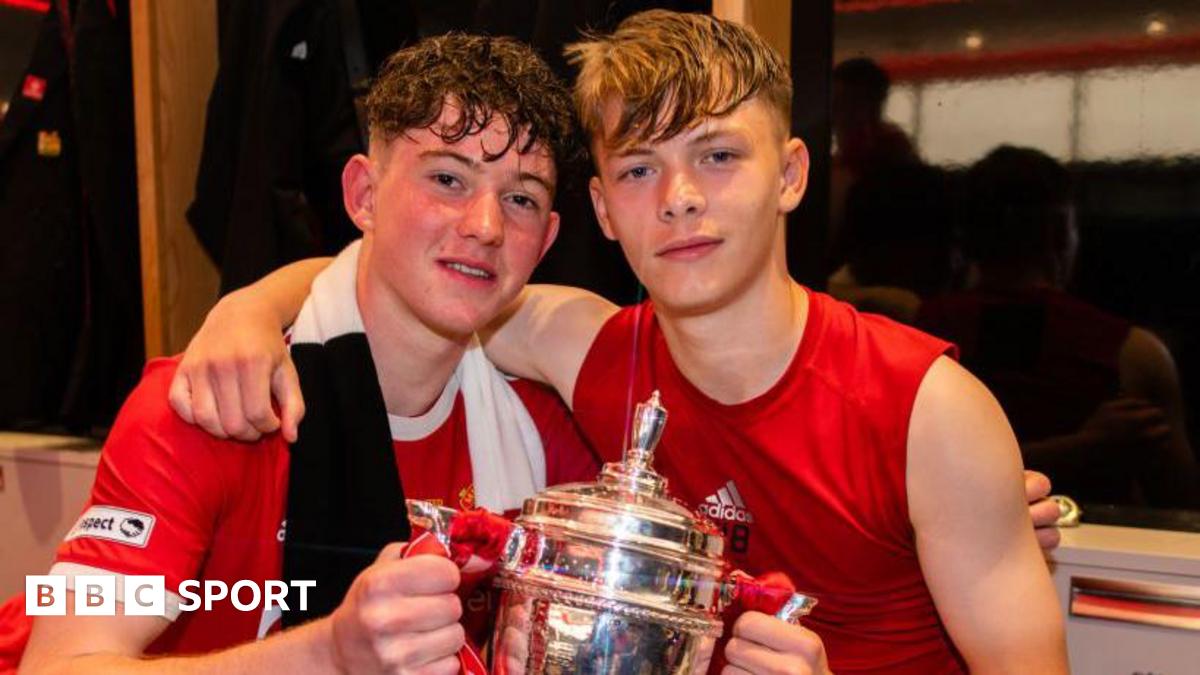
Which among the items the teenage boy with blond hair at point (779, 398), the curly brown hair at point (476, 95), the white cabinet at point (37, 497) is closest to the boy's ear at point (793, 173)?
the teenage boy with blond hair at point (779, 398)

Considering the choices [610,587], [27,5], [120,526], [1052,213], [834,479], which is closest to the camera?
[610,587]

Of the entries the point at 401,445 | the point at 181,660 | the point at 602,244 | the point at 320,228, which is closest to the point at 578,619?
the point at 181,660

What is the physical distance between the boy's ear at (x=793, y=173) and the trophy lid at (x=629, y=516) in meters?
0.46

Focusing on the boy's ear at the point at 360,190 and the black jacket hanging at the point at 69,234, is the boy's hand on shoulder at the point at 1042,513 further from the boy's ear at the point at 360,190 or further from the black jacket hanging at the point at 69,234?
the black jacket hanging at the point at 69,234

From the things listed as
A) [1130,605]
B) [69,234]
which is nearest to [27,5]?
[69,234]

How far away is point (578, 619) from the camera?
920 millimetres

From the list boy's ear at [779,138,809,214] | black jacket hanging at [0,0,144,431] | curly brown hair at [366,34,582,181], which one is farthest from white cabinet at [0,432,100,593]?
boy's ear at [779,138,809,214]

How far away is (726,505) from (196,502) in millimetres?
575

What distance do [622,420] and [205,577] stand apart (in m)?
0.50

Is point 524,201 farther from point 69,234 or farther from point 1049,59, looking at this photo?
point 69,234

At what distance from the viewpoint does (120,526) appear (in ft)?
3.77

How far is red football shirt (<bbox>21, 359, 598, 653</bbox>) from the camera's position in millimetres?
1150

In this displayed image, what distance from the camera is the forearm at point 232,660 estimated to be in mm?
987

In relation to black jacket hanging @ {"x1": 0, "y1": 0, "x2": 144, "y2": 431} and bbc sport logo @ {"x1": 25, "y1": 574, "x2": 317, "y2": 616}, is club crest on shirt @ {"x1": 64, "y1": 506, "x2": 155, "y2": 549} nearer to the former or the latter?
bbc sport logo @ {"x1": 25, "y1": 574, "x2": 317, "y2": 616}
